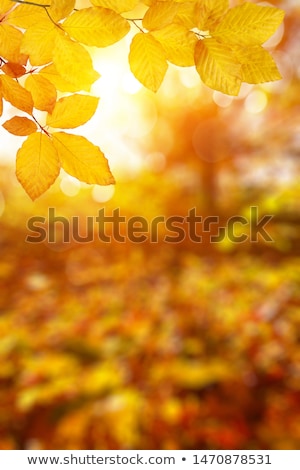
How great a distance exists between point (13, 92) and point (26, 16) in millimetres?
86

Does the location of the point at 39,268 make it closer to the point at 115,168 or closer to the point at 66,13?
the point at 115,168

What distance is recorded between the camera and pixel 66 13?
53cm

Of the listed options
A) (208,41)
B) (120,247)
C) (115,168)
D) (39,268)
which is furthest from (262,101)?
(208,41)

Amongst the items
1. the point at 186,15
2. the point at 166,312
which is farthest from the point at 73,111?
the point at 166,312

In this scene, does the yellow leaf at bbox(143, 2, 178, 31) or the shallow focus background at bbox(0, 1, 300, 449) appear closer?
the yellow leaf at bbox(143, 2, 178, 31)

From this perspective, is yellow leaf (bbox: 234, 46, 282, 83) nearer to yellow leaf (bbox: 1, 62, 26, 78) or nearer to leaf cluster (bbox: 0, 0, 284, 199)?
leaf cluster (bbox: 0, 0, 284, 199)

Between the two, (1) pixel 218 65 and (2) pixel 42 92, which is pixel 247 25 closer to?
(1) pixel 218 65

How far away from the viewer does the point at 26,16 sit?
1.82ft

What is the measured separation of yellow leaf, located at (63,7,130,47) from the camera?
0.53 metres

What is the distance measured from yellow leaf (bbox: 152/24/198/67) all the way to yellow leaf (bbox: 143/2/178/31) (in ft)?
0.05

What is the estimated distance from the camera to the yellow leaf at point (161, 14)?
52 centimetres

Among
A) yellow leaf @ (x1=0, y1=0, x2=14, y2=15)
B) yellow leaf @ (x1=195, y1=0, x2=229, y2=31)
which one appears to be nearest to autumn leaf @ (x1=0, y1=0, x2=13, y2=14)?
yellow leaf @ (x1=0, y1=0, x2=14, y2=15)

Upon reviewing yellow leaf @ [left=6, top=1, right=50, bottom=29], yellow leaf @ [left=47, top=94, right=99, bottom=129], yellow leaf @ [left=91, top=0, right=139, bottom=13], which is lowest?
yellow leaf @ [left=47, top=94, right=99, bottom=129]

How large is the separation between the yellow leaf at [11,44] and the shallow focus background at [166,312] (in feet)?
6.31
